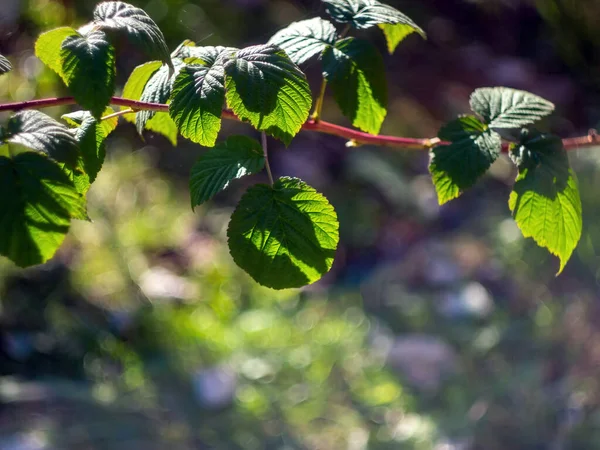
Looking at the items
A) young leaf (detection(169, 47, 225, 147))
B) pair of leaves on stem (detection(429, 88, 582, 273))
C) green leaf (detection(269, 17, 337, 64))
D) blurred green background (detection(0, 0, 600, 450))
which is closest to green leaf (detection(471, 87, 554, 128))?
pair of leaves on stem (detection(429, 88, 582, 273))

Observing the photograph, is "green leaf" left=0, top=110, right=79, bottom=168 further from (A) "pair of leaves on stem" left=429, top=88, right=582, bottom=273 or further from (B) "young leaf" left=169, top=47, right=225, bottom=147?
(A) "pair of leaves on stem" left=429, top=88, right=582, bottom=273

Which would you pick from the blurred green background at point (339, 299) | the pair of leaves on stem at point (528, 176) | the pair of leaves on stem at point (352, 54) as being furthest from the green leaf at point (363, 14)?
the blurred green background at point (339, 299)

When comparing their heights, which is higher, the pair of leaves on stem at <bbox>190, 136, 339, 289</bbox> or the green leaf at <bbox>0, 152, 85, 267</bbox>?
the green leaf at <bbox>0, 152, 85, 267</bbox>

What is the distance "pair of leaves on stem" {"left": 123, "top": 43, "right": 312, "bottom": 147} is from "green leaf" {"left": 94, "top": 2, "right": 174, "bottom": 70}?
1.0 inches

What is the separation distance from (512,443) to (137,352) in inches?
42.7

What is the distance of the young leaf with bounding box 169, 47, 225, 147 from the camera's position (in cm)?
45

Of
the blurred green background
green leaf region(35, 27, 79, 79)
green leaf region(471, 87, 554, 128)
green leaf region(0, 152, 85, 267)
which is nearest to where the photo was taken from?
green leaf region(0, 152, 85, 267)

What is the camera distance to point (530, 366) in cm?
156

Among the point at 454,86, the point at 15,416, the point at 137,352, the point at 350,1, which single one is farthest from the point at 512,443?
the point at 454,86

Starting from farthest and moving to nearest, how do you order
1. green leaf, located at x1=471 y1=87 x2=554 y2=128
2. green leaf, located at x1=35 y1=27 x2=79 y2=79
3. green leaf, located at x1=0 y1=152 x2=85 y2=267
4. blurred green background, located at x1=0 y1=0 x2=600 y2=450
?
blurred green background, located at x1=0 y1=0 x2=600 y2=450 < green leaf, located at x1=471 y1=87 x2=554 y2=128 < green leaf, located at x1=35 y1=27 x2=79 y2=79 < green leaf, located at x1=0 y1=152 x2=85 y2=267

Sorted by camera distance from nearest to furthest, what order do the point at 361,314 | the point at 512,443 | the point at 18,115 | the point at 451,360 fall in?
the point at 18,115 < the point at 512,443 < the point at 451,360 < the point at 361,314

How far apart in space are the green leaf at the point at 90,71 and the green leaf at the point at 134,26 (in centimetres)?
2

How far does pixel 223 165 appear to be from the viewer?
Answer: 0.50 meters

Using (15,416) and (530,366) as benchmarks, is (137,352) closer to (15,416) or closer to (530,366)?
(15,416)
